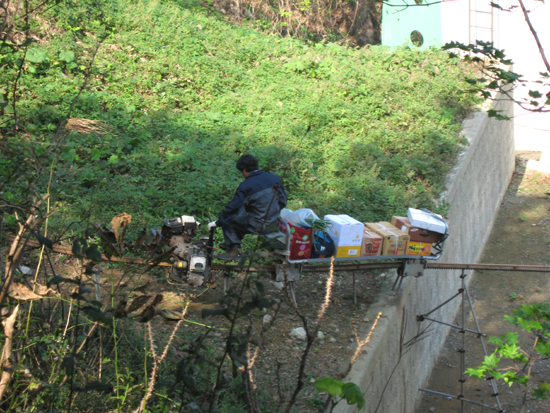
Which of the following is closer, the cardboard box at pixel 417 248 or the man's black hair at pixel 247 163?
the man's black hair at pixel 247 163

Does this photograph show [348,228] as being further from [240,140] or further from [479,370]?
[240,140]

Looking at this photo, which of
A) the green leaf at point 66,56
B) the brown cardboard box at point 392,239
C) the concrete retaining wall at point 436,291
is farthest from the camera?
the green leaf at point 66,56

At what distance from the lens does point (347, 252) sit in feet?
18.9

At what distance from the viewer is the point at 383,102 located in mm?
12273

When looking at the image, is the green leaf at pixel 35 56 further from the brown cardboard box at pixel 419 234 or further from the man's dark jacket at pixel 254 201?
the brown cardboard box at pixel 419 234

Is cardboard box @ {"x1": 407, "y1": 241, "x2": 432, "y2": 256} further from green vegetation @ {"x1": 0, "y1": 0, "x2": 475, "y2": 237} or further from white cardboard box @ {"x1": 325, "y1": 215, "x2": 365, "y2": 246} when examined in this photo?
green vegetation @ {"x1": 0, "y1": 0, "x2": 475, "y2": 237}

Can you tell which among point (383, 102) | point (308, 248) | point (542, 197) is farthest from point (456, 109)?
point (308, 248)

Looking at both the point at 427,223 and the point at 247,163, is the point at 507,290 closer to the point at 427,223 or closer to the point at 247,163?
the point at 427,223

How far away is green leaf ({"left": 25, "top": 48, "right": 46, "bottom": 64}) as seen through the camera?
9.15 m

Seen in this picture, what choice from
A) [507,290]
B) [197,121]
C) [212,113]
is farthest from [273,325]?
[507,290]

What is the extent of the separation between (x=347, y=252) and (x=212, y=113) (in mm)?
5485

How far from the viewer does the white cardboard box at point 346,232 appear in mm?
5609

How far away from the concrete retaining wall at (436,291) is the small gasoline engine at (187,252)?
1.82 metres

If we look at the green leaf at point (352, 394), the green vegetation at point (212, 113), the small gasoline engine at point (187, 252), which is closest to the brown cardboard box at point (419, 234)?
the green vegetation at point (212, 113)
